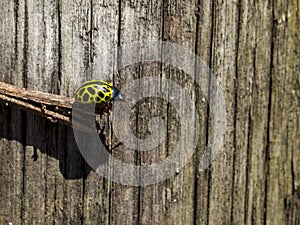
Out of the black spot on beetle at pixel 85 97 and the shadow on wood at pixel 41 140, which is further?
the shadow on wood at pixel 41 140

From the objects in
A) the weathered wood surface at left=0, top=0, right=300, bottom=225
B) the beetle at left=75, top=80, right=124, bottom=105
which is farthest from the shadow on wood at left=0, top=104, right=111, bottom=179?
the beetle at left=75, top=80, right=124, bottom=105

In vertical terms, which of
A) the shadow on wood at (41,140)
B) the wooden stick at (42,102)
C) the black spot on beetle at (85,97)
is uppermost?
the black spot on beetle at (85,97)

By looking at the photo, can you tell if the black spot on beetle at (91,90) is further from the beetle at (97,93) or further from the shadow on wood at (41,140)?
the shadow on wood at (41,140)

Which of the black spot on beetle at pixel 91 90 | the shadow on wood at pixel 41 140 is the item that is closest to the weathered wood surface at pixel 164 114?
the shadow on wood at pixel 41 140

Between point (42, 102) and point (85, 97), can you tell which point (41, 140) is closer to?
point (42, 102)

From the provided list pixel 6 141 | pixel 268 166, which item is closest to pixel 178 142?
pixel 268 166

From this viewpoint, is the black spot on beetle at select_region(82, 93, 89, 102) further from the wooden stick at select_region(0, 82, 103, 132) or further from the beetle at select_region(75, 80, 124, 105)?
the wooden stick at select_region(0, 82, 103, 132)

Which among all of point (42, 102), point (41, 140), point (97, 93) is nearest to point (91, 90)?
point (97, 93)

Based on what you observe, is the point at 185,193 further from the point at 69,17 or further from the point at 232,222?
the point at 69,17
